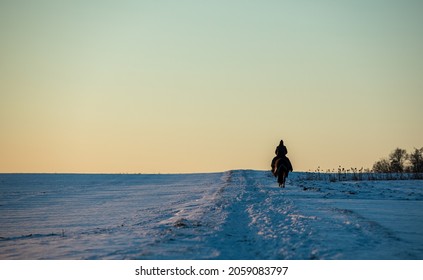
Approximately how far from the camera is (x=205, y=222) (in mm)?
12844

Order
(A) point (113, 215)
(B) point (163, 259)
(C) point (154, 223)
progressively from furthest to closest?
(A) point (113, 215) → (C) point (154, 223) → (B) point (163, 259)

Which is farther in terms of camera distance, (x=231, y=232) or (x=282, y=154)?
(x=282, y=154)

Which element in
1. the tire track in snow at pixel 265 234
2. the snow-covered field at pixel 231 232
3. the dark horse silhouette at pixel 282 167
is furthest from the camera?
the dark horse silhouette at pixel 282 167

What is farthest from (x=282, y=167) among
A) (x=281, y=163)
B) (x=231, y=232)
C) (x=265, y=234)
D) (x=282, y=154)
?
(x=265, y=234)

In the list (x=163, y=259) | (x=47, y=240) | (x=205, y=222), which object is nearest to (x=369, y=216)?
(x=205, y=222)

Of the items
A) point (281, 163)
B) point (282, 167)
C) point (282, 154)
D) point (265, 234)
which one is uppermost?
point (282, 154)

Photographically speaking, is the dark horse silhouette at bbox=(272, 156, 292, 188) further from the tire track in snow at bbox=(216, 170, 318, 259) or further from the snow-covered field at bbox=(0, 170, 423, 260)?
the tire track in snow at bbox=(216, 170, 318, 259)

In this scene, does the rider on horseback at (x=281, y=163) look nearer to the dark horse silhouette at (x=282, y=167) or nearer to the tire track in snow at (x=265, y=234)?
the dark horse silhouette at (x=282, y=167)

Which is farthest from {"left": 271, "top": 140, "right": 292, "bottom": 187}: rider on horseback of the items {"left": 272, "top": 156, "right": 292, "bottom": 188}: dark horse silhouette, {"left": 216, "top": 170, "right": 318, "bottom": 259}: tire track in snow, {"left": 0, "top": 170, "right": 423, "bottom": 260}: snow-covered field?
{"left": 216, "top": 170, "right": 318, "bottom": 259}: tire track in snow

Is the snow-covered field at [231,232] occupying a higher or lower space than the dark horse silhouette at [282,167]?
lower

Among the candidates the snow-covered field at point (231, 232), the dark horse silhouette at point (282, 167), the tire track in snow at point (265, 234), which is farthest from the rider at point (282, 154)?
the tire track in snow at point (265, 234)

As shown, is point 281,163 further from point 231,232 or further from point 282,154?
point 231,232
